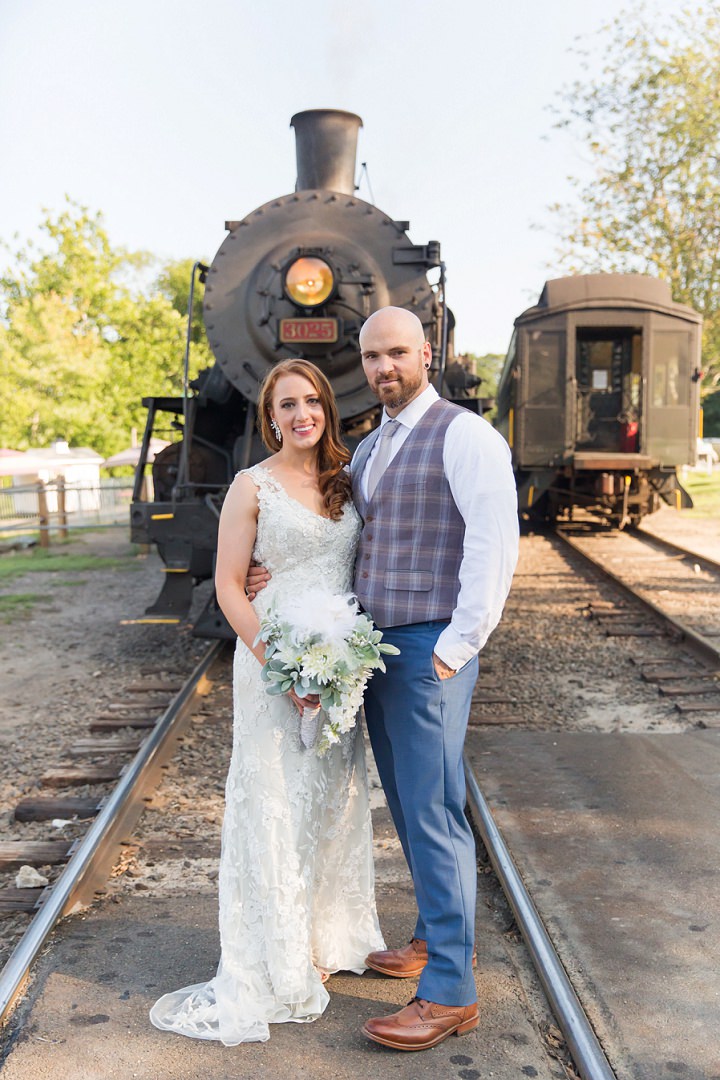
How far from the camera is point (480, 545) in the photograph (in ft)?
9.08

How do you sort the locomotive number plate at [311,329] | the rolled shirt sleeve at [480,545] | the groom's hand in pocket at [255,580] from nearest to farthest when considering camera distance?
the rolled shirt sleeve at [480,545] → the groom's hand in pocket at [255,580] → the locomotive number plate at [311,329]

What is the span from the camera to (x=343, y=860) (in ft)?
10.6

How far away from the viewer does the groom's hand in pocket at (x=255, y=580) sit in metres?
3.09

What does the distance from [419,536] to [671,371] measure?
42.4ft

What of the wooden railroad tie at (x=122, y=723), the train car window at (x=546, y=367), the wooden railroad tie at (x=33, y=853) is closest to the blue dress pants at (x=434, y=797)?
the wooden railroad tie at (x=33, y=853)

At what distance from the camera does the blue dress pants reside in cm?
287

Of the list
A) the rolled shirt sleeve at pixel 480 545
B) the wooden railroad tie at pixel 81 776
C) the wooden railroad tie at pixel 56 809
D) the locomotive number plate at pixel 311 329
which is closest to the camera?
the rolled shirt sleeve at pixel 480 545

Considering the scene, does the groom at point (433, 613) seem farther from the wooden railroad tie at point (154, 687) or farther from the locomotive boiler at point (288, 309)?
the locomotive boiler at point (288, 309)

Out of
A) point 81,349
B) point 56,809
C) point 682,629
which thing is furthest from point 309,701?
point 81,349

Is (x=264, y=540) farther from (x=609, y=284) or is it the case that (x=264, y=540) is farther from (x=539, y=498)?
(x=539, y=498)

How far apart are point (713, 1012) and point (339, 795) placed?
1.28m

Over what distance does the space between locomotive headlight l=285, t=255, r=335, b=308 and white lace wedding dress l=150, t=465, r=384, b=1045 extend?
421 cm

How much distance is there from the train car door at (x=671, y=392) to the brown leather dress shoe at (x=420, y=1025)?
41.9 feet

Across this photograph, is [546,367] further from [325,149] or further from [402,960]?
[402,960]
